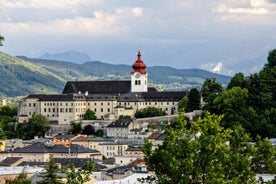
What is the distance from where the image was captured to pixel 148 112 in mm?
121938

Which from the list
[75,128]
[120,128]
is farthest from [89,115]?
[120,128]

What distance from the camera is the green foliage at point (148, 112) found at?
400ft

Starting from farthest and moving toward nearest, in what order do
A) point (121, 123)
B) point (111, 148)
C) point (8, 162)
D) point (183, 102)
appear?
point (183, 102) < point (121, 123) < point (111, 148) < point (8, 162)

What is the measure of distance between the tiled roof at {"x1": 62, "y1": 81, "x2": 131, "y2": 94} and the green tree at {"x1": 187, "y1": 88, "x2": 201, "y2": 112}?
19543 millimetres

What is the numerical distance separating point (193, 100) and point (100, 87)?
25.7 metres

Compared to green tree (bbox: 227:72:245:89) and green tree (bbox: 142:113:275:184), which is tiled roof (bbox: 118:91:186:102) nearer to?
green tree (bbox: 227:72:245:89)

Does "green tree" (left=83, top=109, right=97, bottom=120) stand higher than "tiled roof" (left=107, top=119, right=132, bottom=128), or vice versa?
"green tree" (left=83, top=109, right=97, bottom=120)

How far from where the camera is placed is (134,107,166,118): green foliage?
122 m

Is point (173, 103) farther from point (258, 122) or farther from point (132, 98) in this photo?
point (258, 122)

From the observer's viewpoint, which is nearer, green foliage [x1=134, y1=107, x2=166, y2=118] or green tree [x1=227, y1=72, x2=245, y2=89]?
green tree [x1=227, y1=72, x2=245, y2=89]

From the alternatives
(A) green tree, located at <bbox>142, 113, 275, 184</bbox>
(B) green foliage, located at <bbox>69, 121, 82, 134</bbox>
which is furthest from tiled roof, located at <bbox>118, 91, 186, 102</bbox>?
(A) green tree, located at <bbox>142, 113, 275, 184</bbox>

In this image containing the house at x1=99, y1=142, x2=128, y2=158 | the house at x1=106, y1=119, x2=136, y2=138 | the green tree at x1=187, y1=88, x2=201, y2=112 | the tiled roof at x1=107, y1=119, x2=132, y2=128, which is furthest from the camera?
the green tree at x1=187, y1=88, x2=201, y2=112

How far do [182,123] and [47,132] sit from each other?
301 feet

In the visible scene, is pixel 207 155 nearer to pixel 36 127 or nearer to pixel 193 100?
pixel 193 100
